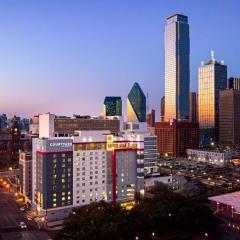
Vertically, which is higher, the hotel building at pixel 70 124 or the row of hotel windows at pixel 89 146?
the hotel building at pixel 70 124

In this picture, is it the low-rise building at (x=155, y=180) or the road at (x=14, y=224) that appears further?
the low-rise building at (x=155, y=180)

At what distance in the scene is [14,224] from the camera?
57219 millimetres

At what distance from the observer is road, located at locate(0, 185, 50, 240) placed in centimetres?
5144

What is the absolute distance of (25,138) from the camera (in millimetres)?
126188

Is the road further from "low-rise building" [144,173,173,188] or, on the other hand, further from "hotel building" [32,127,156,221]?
"low-rise building" [144,173,173,188]

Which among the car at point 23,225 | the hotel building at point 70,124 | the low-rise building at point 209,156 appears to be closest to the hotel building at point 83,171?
the car at point 23,225

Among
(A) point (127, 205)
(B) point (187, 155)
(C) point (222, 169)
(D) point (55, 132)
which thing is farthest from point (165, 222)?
(B) point (187, 155)

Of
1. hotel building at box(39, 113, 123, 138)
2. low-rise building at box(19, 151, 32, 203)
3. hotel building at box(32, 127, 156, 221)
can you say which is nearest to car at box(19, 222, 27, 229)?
hotel building at box(32, 127, 156, 221)

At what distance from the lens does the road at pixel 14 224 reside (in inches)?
2025

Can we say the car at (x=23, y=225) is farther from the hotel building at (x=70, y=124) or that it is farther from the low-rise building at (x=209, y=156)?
the low-rise building at (x=209, y=156)

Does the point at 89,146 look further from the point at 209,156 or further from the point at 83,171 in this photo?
the point at 209,156

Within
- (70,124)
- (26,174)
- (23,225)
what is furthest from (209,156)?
(23,225)

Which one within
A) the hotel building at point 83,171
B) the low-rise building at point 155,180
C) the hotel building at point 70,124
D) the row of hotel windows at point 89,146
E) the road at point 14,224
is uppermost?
the hotel building at point 70,124

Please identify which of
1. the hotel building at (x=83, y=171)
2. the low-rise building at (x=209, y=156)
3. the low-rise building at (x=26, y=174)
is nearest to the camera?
the hotel building at (x=83, y=171)
